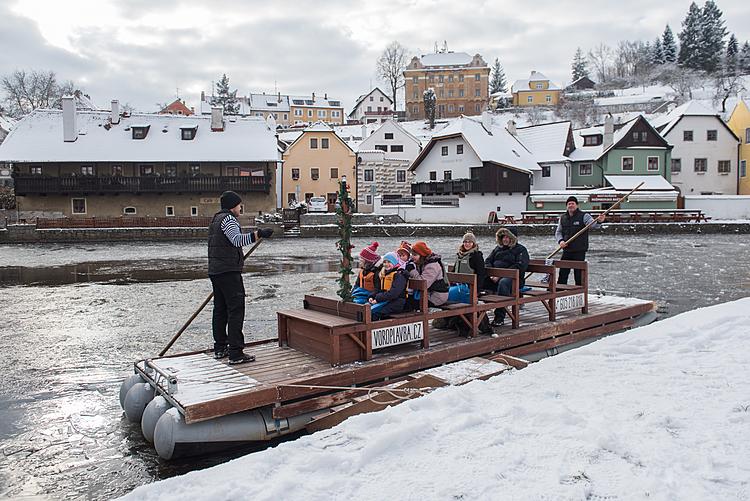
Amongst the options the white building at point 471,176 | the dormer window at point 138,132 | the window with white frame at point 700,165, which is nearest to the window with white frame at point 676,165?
the window with white frame at point 700,165

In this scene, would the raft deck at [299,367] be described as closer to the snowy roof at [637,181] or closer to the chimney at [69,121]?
the snowy roof at [637,181]

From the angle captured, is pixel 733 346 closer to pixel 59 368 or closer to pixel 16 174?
pixel 59 368

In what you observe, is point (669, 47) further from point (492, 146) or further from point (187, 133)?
point (187, 133)

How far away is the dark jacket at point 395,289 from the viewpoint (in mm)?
7477

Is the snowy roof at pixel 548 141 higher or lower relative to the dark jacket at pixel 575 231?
higher

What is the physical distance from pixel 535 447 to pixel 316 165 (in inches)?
2137

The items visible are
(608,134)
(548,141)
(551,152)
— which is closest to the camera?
(551,152)

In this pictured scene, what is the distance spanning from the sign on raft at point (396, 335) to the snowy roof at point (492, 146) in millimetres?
42568

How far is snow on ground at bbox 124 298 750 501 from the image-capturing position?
3.78 m

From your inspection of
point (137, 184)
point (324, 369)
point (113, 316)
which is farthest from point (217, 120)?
point (324, 369)

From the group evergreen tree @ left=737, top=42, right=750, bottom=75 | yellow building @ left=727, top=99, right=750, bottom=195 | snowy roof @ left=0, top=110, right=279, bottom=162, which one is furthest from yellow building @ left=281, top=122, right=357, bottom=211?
evergreen tree @ left=737, top=42, right=750, bottom=75

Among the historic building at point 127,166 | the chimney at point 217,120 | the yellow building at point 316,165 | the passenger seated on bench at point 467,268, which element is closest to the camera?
the passenger seated on bench at point 467,268

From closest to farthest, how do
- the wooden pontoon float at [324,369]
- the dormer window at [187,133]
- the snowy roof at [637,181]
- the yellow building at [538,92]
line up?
1. the wooden pontoon float at [324,369]
2. the snowy roof at [637,181]
3. the dormer window at [187,133]
4. the yellow building at [538,92]

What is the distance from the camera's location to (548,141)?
5688 cm
